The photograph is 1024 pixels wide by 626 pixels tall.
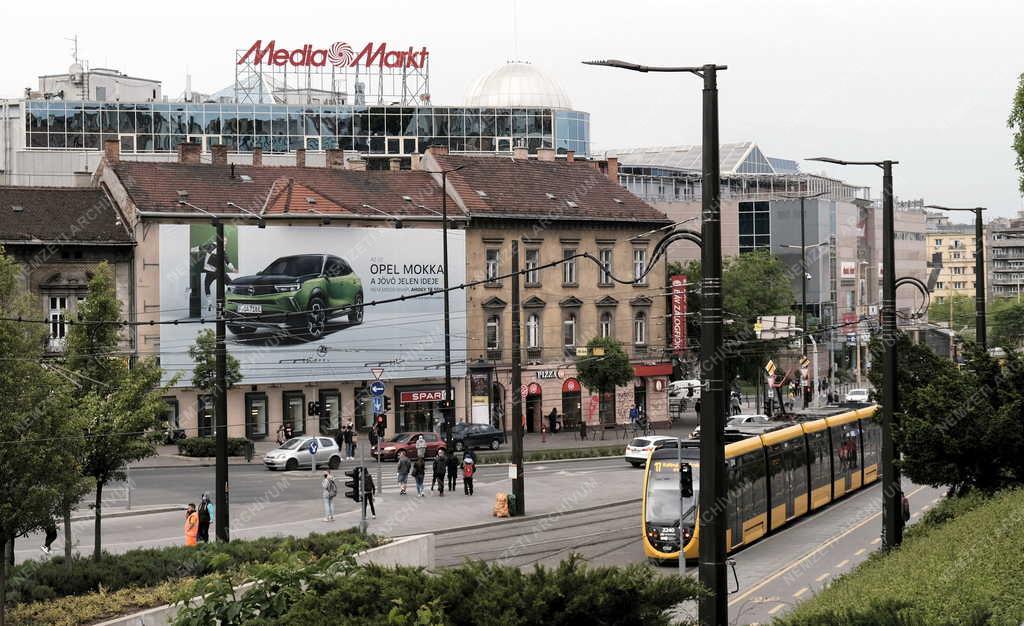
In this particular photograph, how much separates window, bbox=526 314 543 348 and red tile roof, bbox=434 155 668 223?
5.05 m

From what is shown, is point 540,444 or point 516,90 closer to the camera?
point 540,444

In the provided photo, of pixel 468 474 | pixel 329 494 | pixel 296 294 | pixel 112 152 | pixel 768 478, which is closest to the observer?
pixel 768 478

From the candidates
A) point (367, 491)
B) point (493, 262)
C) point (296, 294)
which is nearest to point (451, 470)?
point (367, 491)

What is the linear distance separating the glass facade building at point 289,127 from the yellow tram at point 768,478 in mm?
57114

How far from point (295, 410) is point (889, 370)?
41.3m

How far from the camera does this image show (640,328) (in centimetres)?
7362

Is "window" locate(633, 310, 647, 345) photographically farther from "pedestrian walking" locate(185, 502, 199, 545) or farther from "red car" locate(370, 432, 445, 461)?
"pedestrian walking" locate(185, 502, 199, 545)

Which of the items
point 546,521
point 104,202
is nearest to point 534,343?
point 104,202

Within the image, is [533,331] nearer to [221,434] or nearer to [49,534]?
[221,434]

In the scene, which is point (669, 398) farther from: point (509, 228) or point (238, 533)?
point (238, 533)

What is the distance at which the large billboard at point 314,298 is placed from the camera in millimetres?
59969

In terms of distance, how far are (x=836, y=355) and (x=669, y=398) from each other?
37.1 m

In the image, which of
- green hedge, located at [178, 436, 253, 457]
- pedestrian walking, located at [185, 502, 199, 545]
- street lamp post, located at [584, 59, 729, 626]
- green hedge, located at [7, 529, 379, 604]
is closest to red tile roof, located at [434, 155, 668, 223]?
green hedge, located at [178, 436, 253, 457]

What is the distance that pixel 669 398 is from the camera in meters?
81.6
